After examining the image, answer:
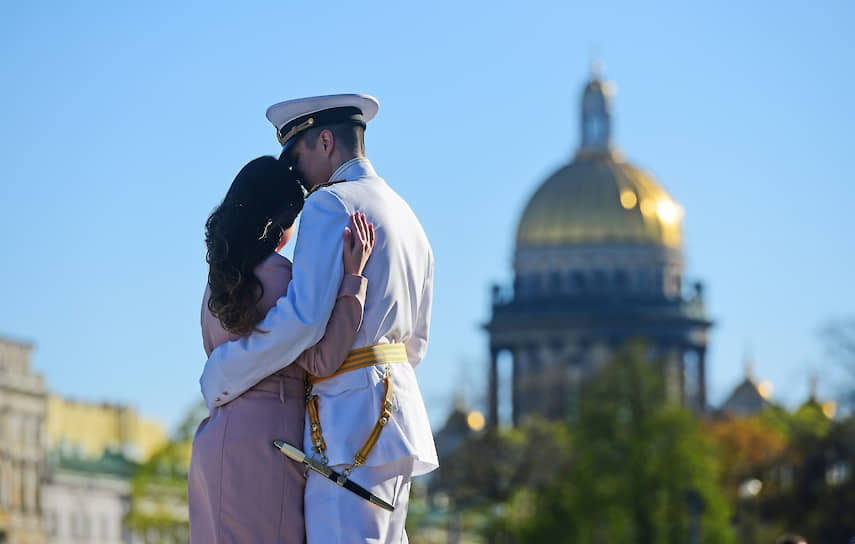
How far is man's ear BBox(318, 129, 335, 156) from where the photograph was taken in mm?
10688

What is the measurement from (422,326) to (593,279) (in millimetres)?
159486

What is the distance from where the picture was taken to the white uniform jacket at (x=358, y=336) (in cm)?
1016

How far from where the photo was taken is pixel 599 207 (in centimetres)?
Answer: 17388

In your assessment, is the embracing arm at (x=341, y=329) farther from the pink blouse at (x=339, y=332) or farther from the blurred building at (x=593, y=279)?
the blurred building at (x=593, y=279)

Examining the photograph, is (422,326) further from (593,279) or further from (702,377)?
(593,279)

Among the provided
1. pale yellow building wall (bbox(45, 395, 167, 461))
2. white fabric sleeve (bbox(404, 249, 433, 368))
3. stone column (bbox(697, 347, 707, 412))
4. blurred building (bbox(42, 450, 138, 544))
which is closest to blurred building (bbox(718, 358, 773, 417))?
stone column (bbox(697, 347, 707, 412))

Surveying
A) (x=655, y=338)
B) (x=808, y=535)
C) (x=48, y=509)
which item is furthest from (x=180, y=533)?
(x=655, y=338)

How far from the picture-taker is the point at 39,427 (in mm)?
102500

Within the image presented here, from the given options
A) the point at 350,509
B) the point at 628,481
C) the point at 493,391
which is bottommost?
the point at 628,481

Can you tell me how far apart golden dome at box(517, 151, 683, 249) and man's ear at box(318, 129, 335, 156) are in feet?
530

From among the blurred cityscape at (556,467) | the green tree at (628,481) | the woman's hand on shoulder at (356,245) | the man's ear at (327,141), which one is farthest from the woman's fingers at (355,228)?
the green tree at (628,481)

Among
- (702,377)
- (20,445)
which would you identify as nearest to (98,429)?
(20,445)

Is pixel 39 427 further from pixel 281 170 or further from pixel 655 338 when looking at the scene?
pixel 281 170

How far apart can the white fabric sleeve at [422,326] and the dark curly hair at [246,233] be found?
0.62 metres
